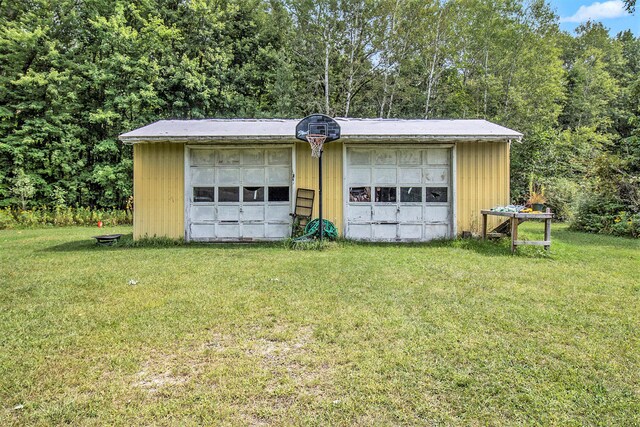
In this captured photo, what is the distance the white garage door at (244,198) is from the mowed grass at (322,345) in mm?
2895

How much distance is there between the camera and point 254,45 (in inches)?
743

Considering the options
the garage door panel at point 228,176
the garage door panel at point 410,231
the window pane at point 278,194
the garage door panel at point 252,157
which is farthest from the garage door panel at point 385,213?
the garage door panel at point 228,176

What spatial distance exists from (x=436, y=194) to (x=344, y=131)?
274cm

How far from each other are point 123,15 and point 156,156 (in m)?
12.1

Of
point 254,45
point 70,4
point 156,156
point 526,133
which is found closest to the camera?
point 156,156

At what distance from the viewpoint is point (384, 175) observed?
871 cm

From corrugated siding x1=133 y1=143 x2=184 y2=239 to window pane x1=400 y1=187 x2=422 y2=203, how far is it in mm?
5437

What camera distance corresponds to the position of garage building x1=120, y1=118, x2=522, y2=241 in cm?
855

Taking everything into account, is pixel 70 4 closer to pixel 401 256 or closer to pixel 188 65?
pixel 188 65

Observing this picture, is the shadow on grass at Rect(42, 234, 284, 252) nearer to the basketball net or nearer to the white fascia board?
the basketball net

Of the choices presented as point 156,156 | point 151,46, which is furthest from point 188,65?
point 156,156

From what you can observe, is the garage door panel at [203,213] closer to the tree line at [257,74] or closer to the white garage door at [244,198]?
the white garage door at [244,198]

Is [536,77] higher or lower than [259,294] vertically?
higher

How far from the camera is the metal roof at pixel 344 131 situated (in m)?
8.09
